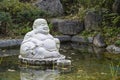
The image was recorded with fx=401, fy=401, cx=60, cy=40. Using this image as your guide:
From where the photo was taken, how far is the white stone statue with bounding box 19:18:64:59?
1058cm

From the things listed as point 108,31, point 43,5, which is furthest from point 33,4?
point 108,31

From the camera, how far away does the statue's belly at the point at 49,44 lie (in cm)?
1067

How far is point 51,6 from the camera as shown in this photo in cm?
1870

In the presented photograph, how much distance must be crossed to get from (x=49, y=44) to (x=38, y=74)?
4.40ft

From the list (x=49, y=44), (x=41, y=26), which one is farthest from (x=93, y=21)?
(x=49, y=44)

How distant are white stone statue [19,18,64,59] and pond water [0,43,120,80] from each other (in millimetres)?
362

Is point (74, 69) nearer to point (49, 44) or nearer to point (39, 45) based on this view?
point (49, 44)

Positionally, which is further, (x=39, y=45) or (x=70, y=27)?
(x=70, y=27)

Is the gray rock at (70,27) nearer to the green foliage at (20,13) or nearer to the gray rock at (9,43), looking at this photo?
the green foliage at (20,13)

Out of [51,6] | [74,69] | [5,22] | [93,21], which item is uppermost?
[51,6]

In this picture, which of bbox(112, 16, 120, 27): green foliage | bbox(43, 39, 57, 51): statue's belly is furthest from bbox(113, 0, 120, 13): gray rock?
bbox(43, 39, 57, 51): statue's belly

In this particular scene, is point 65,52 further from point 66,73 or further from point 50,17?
point 50,17

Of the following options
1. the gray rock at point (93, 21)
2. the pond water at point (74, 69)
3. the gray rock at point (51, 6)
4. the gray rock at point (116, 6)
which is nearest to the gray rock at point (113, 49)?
the pond water at point (74, 69)

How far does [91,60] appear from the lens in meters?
11.7
